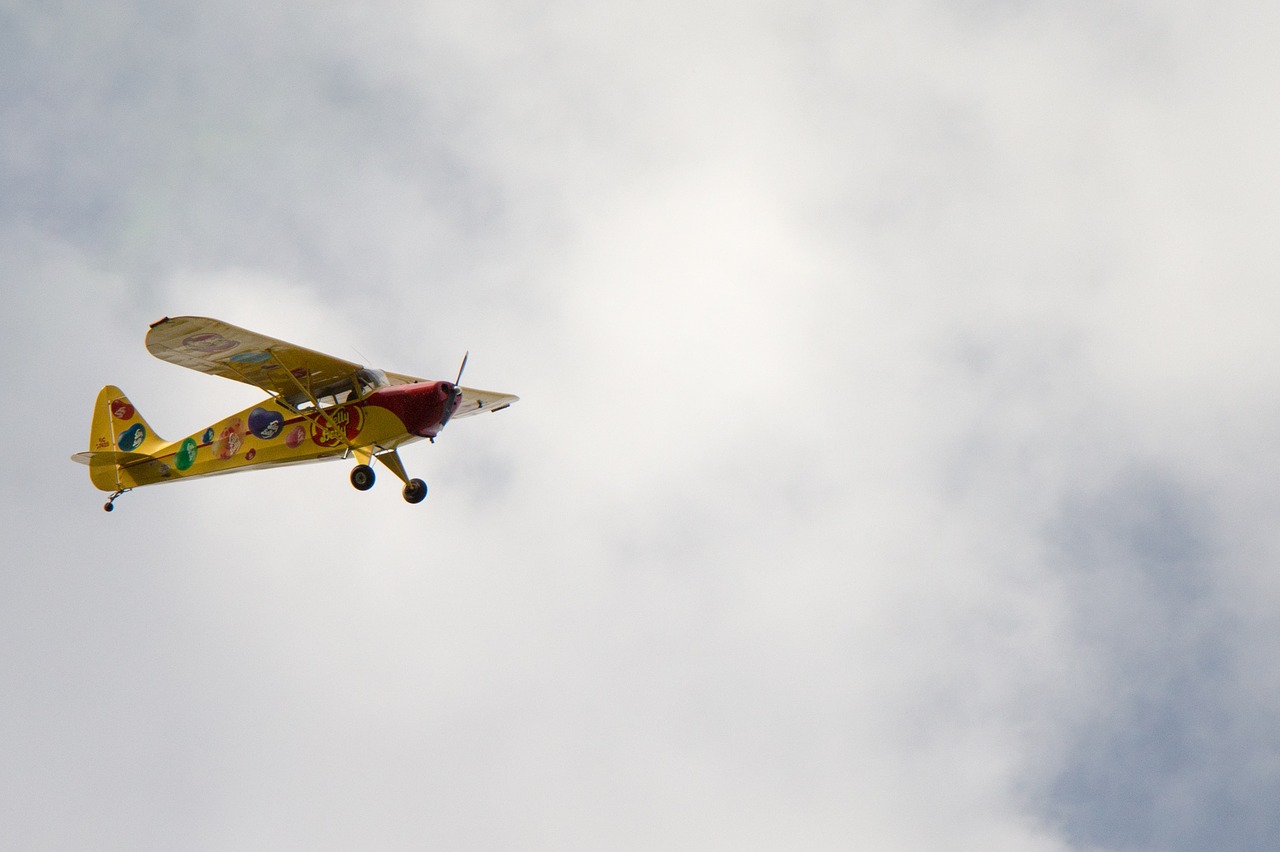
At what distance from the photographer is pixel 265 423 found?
27047 millimetres

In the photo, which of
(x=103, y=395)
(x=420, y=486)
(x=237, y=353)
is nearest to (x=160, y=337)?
(x=237, y=353)

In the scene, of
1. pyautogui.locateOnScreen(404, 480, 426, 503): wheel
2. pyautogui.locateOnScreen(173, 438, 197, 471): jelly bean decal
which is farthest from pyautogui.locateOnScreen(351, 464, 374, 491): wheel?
pyautogui.locateOnScreen(173, 438, 197, 471): jelly bean decal

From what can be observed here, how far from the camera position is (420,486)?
27.0 m

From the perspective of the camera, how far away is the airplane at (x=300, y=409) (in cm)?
2495

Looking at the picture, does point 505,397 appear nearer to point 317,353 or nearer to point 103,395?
point 317,353

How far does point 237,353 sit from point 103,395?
7709 mm

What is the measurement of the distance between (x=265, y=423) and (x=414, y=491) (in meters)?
3.17

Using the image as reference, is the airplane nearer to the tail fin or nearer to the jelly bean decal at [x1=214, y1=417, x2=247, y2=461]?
the jelly bean decal at [x1=214, y1=417, x2=247, y2=461]

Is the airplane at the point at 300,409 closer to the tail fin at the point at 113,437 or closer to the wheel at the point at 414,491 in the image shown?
the wheel at the point at 414,491

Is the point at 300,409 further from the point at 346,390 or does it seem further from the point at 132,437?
the point at 132,437

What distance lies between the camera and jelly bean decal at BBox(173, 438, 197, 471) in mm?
28547

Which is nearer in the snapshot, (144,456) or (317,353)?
(317,353)

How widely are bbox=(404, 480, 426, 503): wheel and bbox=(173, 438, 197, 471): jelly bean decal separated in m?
4.81

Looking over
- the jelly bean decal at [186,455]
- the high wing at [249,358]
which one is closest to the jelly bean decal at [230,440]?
the jelly bean decal at [186,455]
